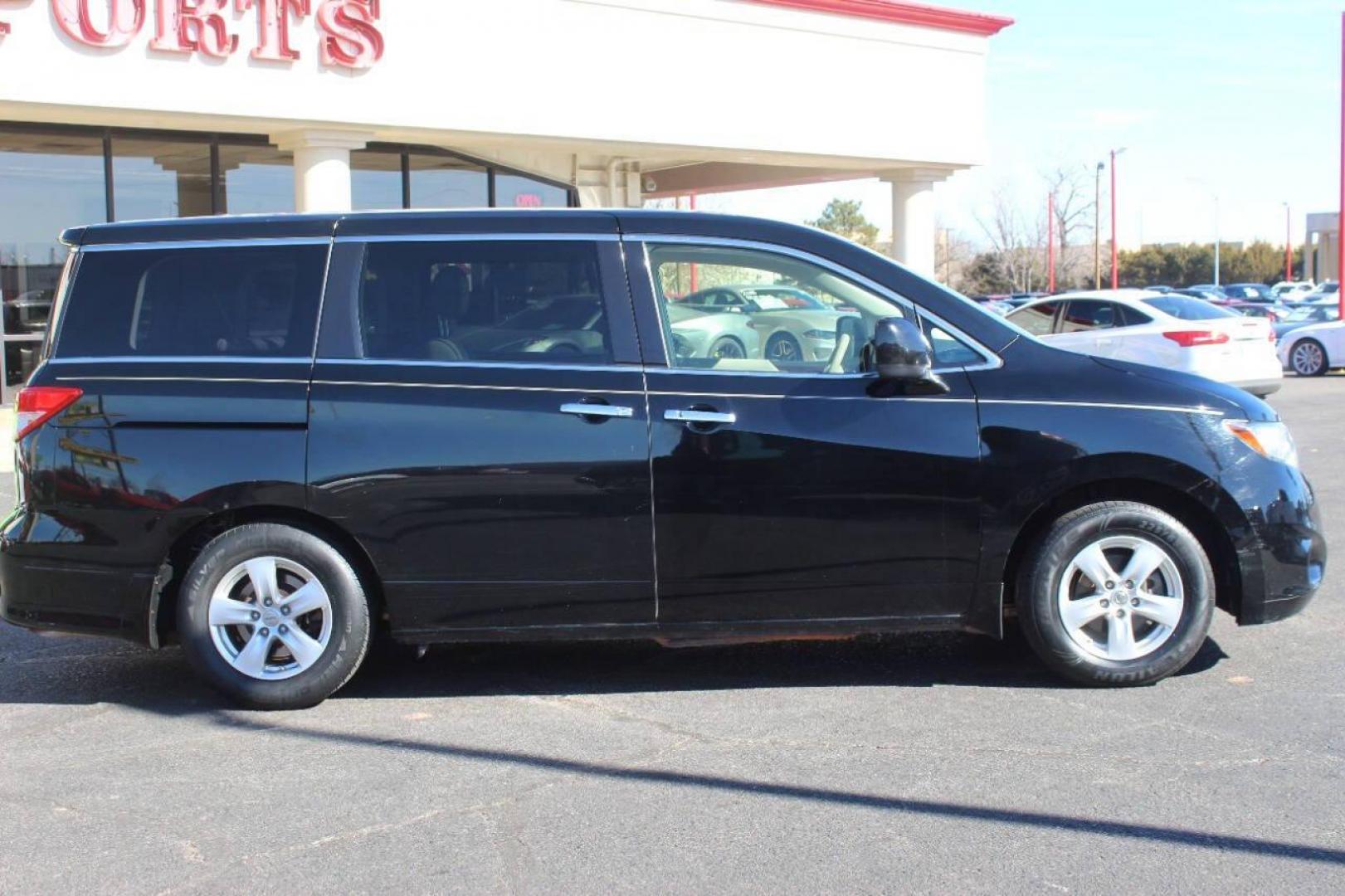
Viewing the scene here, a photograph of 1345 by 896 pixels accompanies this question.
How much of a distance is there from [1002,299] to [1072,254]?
32.6 m

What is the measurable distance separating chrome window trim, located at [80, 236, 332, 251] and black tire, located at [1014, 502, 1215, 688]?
121 inches

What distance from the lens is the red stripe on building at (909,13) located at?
1816 centimetres

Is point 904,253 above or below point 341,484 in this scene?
above

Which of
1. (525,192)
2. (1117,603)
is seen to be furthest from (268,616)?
(525,192)

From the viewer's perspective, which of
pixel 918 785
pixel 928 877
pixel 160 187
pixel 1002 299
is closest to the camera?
pixel 928 877

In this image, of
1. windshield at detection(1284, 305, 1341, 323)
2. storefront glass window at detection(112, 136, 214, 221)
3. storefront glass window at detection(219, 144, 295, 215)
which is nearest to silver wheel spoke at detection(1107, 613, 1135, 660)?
storefront glass window at detection(112, 136, 214, 221)

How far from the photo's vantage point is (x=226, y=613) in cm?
539

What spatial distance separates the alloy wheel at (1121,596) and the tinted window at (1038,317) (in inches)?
510

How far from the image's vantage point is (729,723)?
5148mm

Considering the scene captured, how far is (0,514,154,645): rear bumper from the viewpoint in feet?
17.7

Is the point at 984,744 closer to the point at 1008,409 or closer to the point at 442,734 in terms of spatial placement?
the point at 1008,409

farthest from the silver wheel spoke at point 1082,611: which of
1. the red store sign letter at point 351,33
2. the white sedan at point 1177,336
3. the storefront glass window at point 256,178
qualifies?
the storefront glass window at point 256,178

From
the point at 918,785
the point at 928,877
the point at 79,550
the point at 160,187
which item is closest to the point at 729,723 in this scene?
the point at 918,785

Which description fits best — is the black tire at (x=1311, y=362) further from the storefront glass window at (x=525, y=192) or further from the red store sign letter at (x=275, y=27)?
the red store sign letter at (x=275, y=27)
